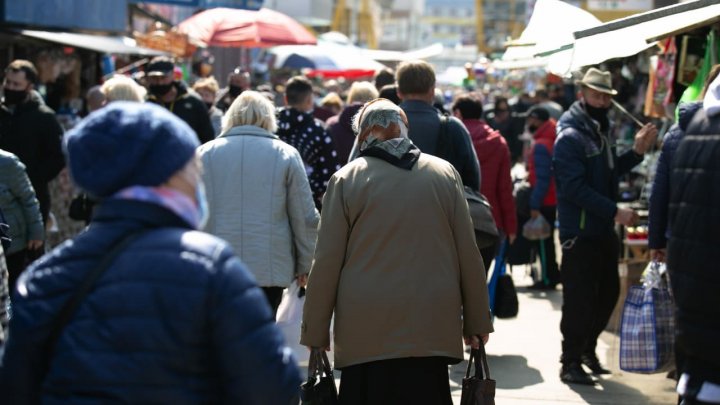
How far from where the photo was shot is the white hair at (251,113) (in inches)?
261

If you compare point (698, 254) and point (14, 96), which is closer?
point (698, 254)

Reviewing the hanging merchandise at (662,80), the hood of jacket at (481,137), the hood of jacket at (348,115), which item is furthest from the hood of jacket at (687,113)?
the hood of jacket at (348,115)

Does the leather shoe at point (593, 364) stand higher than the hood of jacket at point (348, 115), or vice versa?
the hood of jacket at point (348, 115)

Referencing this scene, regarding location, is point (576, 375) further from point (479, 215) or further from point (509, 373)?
point (479, 215)

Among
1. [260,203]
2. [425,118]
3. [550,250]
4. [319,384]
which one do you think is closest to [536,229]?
[550,250]

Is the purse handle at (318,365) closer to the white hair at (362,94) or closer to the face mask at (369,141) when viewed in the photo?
the face mask at (369,141)

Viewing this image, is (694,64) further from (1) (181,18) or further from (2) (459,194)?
(1) (181,18)

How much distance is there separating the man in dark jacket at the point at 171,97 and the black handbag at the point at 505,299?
2.99 meters

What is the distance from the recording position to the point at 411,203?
16.9 ft

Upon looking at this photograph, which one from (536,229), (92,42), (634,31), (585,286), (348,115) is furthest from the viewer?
(92,42)

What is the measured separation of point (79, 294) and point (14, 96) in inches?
263

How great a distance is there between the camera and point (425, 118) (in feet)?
23.5

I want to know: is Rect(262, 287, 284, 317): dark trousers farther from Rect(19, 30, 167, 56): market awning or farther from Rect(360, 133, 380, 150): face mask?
Rect(19, 30, 167, 56): market awning

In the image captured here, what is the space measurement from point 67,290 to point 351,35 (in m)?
87.2
